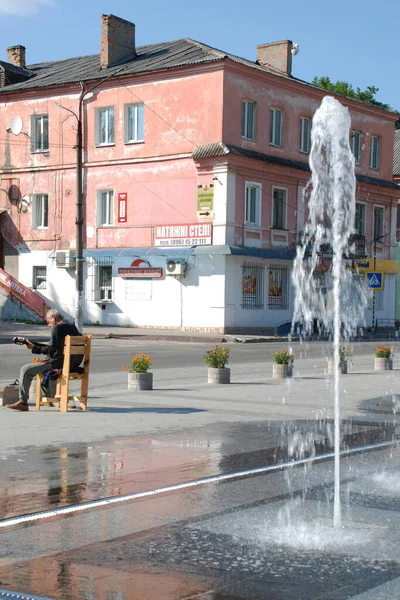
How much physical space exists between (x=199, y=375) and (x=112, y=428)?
8892 mm

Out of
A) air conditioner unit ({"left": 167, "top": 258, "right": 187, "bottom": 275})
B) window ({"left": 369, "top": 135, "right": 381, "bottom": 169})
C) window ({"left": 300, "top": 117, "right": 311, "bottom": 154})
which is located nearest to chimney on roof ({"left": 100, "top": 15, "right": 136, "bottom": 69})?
window ({"left": 300, "top": 117, "right": 311, "bottom": 154})

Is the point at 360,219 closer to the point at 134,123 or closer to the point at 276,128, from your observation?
the point at 276,128

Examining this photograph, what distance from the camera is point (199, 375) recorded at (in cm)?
2030

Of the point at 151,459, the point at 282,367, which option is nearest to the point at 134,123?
the point at 282,367

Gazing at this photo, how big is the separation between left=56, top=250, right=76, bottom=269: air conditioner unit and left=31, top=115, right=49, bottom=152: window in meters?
5.22

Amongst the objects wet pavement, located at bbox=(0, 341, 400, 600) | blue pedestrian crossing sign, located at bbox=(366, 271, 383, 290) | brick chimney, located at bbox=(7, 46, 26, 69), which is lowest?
wet pavement, located at bbox=(0, 341, 400, 600)

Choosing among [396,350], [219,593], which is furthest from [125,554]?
[396,350]

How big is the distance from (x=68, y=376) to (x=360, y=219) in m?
36.3

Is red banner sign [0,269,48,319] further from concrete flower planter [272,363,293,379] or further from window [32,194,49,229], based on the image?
concrete flower planter [272,363,293,379]

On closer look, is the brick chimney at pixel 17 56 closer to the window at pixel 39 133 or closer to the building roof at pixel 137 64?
the building roof at pixel 137 64

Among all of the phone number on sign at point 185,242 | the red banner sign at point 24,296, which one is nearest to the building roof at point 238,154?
the phone number on sign at point 185,242

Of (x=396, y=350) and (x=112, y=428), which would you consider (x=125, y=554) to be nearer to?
(x=112, y=428)

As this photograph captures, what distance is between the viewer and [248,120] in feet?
133

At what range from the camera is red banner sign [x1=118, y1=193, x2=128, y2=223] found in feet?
137
